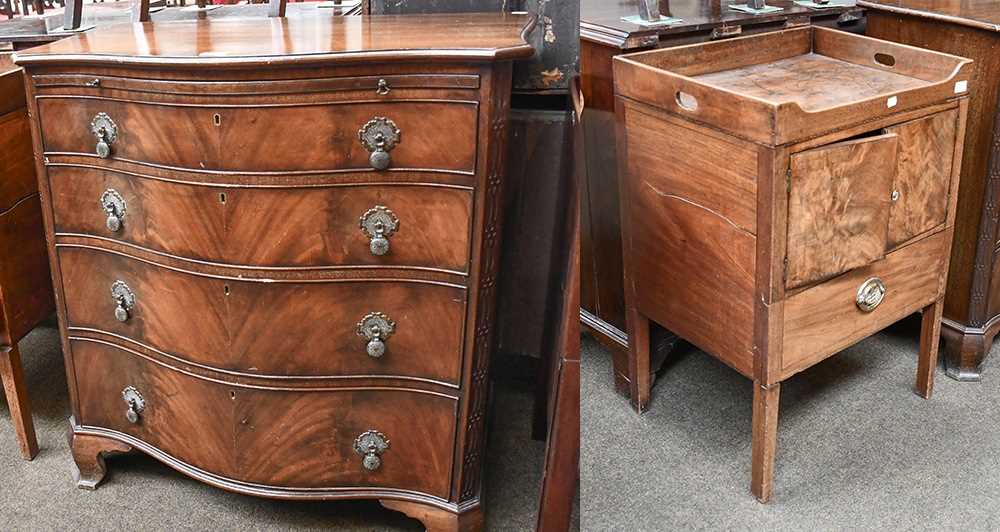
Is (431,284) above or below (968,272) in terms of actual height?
above

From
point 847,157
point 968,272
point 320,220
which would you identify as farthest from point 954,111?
point 320,220

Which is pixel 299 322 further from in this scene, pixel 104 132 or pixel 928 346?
pixel 928 346

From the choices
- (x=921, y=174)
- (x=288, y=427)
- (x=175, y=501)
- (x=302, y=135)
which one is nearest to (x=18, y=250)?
(x=175, y=501)

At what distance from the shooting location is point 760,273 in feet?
4.30

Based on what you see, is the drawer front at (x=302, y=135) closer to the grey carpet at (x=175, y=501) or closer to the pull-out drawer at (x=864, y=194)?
the pull-out drawer at (x=864, y=194)

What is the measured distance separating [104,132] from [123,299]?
30 centimetres

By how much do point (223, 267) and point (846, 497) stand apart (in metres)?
0.99

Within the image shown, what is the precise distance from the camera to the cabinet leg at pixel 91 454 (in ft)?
5.53

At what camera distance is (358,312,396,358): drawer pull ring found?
4.64 ft

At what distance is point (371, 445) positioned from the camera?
150 cm

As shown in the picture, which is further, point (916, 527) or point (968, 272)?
point (968, 272)

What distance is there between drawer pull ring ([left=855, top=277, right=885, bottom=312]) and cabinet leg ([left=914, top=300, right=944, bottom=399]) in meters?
0.25

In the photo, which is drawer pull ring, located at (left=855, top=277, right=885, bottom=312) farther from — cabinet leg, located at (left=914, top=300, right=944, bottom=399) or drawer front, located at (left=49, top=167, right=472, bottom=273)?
drawer front, located at (left=49, top=167, right=472, bottom=273)

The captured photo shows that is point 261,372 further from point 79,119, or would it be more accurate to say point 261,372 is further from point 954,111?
point 954,111
